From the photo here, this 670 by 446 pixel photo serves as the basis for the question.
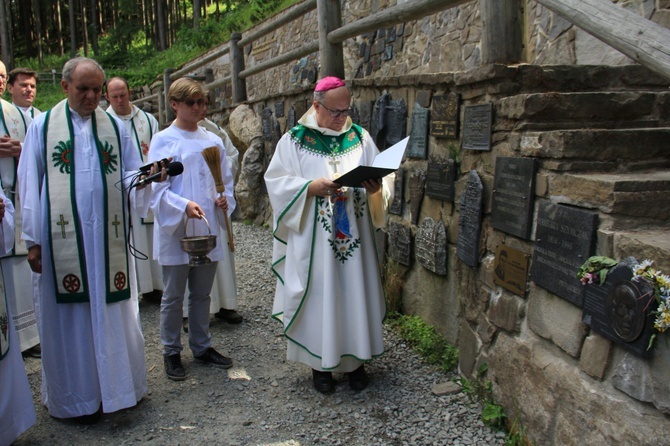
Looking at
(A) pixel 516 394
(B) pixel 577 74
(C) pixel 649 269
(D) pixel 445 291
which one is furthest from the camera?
(D) pixel 445 291

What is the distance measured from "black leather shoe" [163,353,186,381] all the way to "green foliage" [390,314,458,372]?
1650 mm

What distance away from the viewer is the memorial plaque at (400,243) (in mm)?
4492

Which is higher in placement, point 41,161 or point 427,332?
point 41,161

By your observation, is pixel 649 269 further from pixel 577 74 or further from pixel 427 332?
pixel 427 332

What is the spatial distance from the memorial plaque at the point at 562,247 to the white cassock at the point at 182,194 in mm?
2115

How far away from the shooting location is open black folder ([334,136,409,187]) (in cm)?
309

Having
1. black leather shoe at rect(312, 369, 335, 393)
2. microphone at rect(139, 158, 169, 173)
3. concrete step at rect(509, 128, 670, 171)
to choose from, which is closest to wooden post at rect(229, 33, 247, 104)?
microphone at rect(139, 158, 169, 173)

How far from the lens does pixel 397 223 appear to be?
4.69m

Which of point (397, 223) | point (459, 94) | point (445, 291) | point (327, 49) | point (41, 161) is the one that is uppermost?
point (327, 49)

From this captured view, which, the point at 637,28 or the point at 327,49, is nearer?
the point at 637,28

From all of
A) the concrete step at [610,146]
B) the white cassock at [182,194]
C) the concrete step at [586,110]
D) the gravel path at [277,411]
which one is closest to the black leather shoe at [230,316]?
the gravel path at [277,411]

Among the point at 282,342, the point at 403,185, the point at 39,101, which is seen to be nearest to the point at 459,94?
the point at 403,185

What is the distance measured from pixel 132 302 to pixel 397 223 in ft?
7.25

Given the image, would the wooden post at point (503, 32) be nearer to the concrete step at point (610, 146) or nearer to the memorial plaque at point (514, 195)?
the memorial plaque at point (514, 195)
